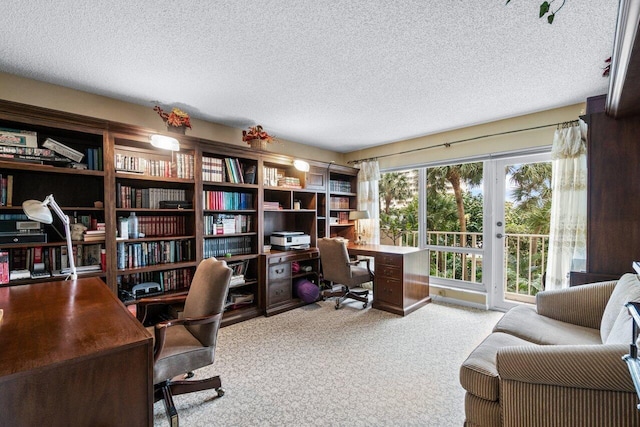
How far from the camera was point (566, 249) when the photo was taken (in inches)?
112

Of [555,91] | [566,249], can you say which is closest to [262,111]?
[555,91]

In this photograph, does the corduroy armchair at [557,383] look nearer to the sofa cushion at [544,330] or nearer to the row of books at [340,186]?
the sofa cushion at [544,330]

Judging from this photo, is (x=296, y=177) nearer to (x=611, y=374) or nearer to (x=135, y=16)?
(x=135, y=16)

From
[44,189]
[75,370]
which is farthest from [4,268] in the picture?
[75,370]

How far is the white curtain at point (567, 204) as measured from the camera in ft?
9.09

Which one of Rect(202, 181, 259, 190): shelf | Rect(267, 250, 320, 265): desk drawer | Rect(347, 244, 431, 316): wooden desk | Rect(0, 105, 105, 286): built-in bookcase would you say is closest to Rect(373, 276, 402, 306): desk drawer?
Rect(347, 244, 431, 316): wooden desk

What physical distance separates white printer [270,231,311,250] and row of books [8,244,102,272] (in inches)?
74.3

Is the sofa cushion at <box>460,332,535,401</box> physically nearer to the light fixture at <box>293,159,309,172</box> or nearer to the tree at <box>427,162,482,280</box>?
the tree at <box>427,162,482,280</box>

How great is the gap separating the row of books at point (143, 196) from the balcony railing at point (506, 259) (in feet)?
11.3

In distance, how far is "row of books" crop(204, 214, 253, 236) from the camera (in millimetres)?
3143

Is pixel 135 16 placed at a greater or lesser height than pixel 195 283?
greater

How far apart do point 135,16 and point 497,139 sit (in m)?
3.70

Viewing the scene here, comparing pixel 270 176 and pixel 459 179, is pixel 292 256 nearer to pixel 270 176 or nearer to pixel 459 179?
pixel 270 176

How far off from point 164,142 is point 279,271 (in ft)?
6.30
